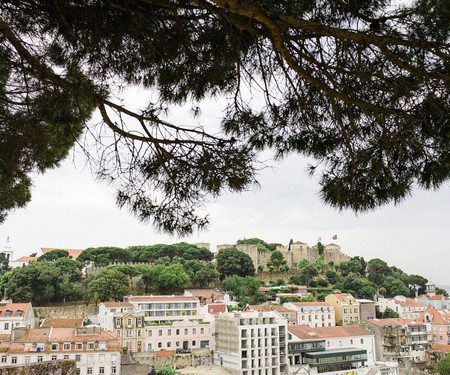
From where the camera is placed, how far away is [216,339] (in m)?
23.5

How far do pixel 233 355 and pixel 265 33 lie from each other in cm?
2092

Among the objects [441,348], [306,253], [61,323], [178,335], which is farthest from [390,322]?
[306,253]

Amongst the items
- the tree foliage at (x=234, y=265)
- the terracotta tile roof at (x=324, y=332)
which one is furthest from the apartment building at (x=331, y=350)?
the tree foliage at (x=234, y=265)

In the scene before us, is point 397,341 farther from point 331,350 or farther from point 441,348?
point 331,350

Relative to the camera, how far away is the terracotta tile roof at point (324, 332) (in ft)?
79.1

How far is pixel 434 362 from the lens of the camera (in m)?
28.5

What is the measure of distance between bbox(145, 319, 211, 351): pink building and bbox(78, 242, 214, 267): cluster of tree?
18.9 m

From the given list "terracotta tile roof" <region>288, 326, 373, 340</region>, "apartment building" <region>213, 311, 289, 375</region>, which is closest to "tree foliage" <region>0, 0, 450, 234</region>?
"apartment building" <region>213, 311, 289, 375</region>

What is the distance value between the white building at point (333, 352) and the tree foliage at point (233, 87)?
20.9 metres

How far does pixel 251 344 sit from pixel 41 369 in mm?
18947

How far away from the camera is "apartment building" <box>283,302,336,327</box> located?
3086cm

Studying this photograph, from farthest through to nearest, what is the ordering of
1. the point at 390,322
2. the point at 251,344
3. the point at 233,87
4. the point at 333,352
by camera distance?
the point at 390,322 < the point at 333,352 < the point at 251,344 < the point at 233,87

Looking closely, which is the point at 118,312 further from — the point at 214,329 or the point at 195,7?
the point at 195,7

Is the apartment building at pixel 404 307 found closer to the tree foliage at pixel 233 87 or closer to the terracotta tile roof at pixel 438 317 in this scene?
the terracotta tile roof at pixel 438 317
